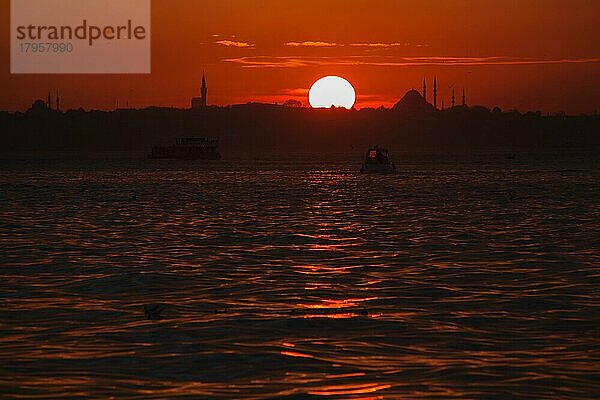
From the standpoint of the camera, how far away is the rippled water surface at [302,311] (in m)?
10.9

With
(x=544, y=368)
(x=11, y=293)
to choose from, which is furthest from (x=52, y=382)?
(x=11, y=293)

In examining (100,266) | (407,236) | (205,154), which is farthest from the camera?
(205,154)

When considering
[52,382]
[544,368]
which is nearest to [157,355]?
[52,382]

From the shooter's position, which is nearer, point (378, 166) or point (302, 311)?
point (302, 311)

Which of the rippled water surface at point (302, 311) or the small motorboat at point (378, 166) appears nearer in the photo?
the rippled water surface at point (302, 311)

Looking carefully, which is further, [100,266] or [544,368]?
[100,266]

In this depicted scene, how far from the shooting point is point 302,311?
51.1ft

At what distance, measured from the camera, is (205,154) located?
197125 millimetres

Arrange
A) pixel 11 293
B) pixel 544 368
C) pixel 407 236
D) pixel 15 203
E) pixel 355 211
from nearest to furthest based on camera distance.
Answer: pixel 544 368, pixel 11 293, pixel 407 236, pixel 355 211, pixel 15 203

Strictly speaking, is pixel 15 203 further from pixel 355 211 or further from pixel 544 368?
pixel 544 368

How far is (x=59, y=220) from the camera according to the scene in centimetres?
3753

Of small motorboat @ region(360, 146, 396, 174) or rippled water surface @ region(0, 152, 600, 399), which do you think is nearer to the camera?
rippled water surface @ region(0, 152, 600, 399)

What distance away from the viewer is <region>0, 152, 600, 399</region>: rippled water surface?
10906mm

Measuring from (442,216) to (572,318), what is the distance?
971 inches
